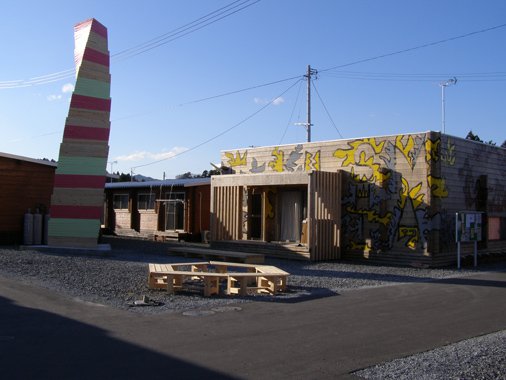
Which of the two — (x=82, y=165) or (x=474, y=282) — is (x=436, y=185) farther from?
(x=82, y=165)

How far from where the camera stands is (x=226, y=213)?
Answer: 2217 cm

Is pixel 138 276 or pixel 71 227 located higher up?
pixel 71 227

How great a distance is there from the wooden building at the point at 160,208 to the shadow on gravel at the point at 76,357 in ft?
66.7

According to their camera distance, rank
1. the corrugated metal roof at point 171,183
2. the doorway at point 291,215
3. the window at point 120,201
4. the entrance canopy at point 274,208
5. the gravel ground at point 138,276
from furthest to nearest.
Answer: the window at point 120,201
the corrugated metal roof at point 171,183
the doorway at point 291,215
the entrance canopy at point 274,208
the gravel ground at point 138,276

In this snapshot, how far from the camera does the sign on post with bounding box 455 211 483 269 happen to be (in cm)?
1784

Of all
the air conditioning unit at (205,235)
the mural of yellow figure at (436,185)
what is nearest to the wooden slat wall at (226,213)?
the air conditioning unit at (205,235)

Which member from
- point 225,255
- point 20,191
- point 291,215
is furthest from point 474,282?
point 20,191

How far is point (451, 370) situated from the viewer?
637 cm

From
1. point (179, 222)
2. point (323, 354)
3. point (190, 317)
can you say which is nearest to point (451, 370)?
point (323, 354)

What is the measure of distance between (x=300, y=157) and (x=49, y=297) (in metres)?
12.9

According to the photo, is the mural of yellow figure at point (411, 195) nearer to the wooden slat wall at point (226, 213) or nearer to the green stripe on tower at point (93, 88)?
the wooden slat wall at point (226, 213)

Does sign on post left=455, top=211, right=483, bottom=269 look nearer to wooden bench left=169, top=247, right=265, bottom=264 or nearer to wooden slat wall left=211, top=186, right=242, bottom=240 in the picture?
wooden bench left=169, top=247, right=265, bottom=264

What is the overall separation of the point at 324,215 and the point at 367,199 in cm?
159

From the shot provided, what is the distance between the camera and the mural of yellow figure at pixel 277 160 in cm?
2223
